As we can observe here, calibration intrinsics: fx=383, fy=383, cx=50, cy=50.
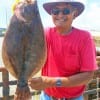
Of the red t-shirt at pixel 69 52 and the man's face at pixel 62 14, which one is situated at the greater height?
the man's face at pixel 62 14

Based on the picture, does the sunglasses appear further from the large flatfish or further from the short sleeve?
the large flatfish

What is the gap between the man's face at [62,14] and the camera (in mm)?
3465

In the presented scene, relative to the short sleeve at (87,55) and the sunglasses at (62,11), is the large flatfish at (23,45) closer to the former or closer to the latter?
the sunglasses at (62,11)

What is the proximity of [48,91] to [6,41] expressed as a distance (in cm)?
122

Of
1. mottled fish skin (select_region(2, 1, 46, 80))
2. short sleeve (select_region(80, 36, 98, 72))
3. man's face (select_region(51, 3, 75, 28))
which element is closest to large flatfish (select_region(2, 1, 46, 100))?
mottled fish skin (select_region(2, 1, 46, 80))

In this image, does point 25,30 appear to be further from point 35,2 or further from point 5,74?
point 5,74

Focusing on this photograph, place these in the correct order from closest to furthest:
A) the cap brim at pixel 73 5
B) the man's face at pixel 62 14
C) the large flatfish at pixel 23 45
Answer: the large flatfish at pixel 23 45, the man's face at pixel 62 14, the cap brim at pixel 73 5

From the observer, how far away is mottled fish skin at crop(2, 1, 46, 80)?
2758 mm

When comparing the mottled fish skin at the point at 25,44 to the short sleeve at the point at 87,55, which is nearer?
the mottled fish skin at the point at 25,44

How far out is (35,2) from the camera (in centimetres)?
278

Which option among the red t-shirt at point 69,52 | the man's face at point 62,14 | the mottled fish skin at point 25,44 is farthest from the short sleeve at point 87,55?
the mottled fish skin at point 25,44

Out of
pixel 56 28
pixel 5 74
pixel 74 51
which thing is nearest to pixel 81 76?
pixel 74 51

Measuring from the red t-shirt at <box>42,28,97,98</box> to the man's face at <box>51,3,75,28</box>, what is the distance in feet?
0.66

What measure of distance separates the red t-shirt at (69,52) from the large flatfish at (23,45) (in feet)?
2.85
